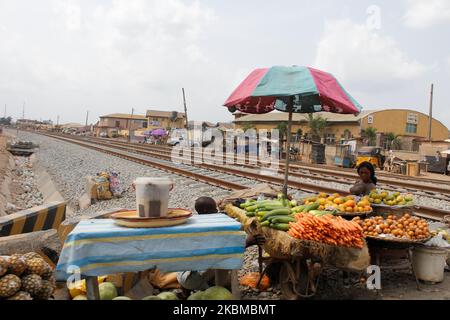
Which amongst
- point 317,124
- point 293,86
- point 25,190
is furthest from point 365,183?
point 317,124

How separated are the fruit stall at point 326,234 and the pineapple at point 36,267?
2.16 metres

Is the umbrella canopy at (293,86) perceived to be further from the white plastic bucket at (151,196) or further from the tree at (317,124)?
the tree at (317,124)

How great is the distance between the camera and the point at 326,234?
3.83 m

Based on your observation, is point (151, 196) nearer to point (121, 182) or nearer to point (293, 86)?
point (293, 86)

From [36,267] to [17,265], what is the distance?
6.8 inches

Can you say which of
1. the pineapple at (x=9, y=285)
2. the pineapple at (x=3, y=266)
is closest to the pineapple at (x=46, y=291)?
the pineapple at (x=9, y=285)

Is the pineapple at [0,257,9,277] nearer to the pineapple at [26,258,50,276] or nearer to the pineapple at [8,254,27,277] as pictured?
the pineapple at [8,254,27,277]

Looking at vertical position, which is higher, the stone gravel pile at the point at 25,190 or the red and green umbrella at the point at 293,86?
the red and green umbrella at the point at 293,86

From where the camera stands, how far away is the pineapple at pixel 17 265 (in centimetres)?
327

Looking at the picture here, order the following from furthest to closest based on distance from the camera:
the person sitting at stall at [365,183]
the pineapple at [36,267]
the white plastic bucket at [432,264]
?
the person sitting at stall at [365,183] → the white plastic bucket at [432,264] → the pineapple at [36,267]

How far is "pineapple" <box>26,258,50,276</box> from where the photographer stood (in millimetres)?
3416

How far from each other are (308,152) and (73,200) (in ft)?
67.5
